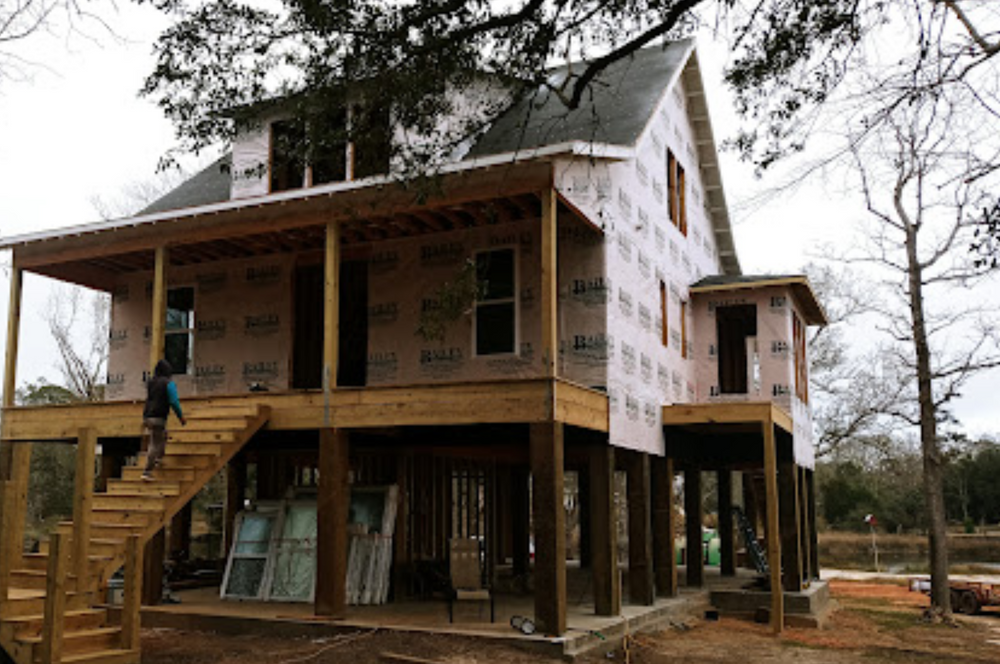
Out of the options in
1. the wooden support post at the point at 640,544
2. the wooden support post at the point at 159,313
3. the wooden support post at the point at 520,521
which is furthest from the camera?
the wooden support post at the point at 520,521

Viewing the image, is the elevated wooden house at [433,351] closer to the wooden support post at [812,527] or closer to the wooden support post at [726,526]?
the wooden support post at [726,526]

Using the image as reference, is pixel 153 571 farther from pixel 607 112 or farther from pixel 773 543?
pixel 607 112

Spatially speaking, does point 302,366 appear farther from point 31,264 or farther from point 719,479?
point 719,479

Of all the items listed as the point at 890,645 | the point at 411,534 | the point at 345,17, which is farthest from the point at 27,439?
the point at 890,645

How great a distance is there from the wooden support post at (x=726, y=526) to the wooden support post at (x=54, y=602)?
16.5m

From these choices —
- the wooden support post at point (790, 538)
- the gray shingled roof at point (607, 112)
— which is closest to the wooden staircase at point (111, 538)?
the gray shingled roof at point (607, 112)

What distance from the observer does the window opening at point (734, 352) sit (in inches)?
877

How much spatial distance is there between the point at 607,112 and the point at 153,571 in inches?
432

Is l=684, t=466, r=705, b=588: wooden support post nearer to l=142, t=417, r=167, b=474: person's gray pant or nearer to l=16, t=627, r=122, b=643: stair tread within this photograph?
l=142, t=417, r=167, b=474: person's gray pant

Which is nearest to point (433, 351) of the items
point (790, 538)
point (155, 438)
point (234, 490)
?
point (155, 438)

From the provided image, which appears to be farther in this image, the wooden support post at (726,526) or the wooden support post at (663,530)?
the wooden support post at (726,526)

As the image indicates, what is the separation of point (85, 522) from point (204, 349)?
774 cm

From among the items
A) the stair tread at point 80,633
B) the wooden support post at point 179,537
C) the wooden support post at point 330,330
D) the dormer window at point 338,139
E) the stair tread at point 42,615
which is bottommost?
the stair tread at point 80,633

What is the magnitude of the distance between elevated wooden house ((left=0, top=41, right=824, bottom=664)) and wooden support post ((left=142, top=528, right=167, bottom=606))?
5.11 ft
